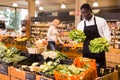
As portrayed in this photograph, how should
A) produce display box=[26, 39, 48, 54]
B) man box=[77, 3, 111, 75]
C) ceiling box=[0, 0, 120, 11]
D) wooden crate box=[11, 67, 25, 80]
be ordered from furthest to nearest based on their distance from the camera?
ceiling box=[0, 0, 120, 11] → produce display box=[26, 39, 48, 54] → man box=[77, 3, 111, 75] → wooden crate box=[11, 67, 25, 80]

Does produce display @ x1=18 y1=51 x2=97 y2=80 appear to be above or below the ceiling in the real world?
below

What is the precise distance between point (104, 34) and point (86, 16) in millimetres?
395

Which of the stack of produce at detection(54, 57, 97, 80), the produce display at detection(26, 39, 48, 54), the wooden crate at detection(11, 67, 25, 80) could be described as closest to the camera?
the stack of produce at detection(54, 57, 97, 80)

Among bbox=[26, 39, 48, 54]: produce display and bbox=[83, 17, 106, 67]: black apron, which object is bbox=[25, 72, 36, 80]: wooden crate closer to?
bbox=[26, 39, 48, 54]: produce display

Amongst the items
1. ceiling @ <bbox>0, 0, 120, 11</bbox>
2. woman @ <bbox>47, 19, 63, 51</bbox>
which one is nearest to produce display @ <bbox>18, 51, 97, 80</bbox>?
woman @ <bbox>47, 19, 63, 51</bbox>

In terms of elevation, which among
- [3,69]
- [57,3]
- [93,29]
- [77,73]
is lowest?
[3,69]

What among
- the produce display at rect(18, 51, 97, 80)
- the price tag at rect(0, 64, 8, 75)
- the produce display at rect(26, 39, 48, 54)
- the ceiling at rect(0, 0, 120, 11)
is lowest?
the price tag at rect(0, 64, 8, 75)

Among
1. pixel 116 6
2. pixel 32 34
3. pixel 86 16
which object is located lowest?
pixel 32 34

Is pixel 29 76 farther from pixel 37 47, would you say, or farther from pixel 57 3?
pixel 57 3

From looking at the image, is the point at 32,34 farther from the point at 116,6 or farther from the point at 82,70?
the point at 82,70

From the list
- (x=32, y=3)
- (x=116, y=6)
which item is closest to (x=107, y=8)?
(x=116, y=6)

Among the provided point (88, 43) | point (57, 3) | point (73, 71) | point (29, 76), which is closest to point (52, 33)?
point (88, 43)

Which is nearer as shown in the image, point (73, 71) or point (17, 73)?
point (73, 71)

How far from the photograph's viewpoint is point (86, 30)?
3211 mm
